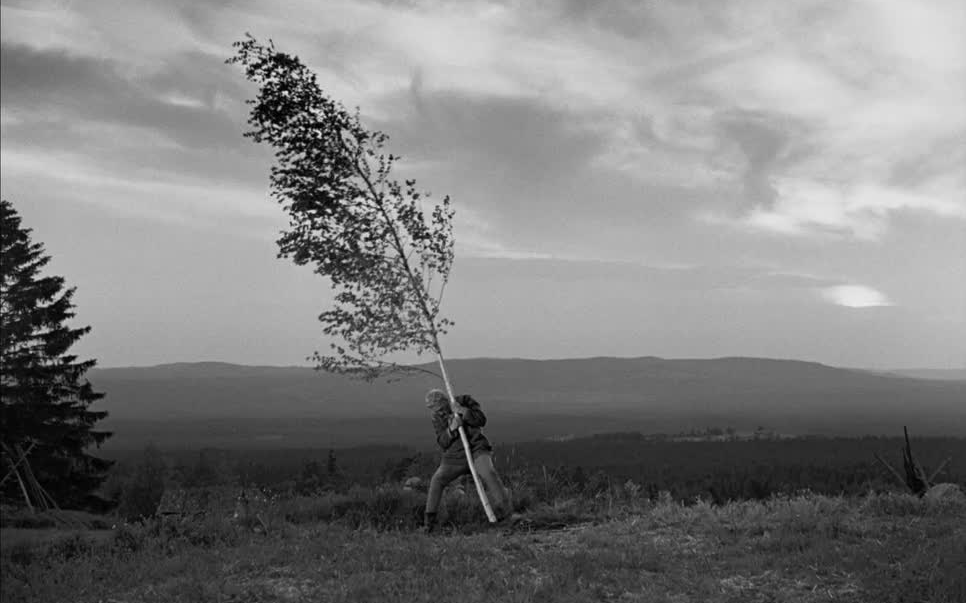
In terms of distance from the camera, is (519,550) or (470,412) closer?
(519,550)

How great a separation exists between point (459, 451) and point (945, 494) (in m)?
8.69

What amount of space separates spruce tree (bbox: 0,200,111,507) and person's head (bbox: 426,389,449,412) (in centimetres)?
2775

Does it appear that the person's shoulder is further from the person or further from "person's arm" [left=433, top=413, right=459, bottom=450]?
"person's arm" [left=433, top=413, right=459, bottom=450]

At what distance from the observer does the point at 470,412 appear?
54.1 ft

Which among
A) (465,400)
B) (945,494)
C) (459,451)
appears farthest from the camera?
(465,400)

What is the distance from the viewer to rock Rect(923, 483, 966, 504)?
52.5ft

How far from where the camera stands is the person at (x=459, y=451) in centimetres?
1611

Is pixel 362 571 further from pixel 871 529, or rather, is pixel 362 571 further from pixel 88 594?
pixel 871 529

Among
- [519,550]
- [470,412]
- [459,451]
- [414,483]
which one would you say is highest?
[470,412]

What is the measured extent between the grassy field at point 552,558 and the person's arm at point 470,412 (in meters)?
1.80

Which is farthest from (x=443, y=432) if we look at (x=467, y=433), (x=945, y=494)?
(x=945, y=494)

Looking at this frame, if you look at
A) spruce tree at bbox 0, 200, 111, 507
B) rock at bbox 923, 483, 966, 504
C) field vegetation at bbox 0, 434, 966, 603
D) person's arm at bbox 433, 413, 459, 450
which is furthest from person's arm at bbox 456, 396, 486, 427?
spruce tree at bbox 0, 200, 111, 507

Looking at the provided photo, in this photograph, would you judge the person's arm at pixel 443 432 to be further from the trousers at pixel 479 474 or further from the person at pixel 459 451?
the trousers at pixel 479 474

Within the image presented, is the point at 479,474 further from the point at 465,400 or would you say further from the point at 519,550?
the point at 519,550
